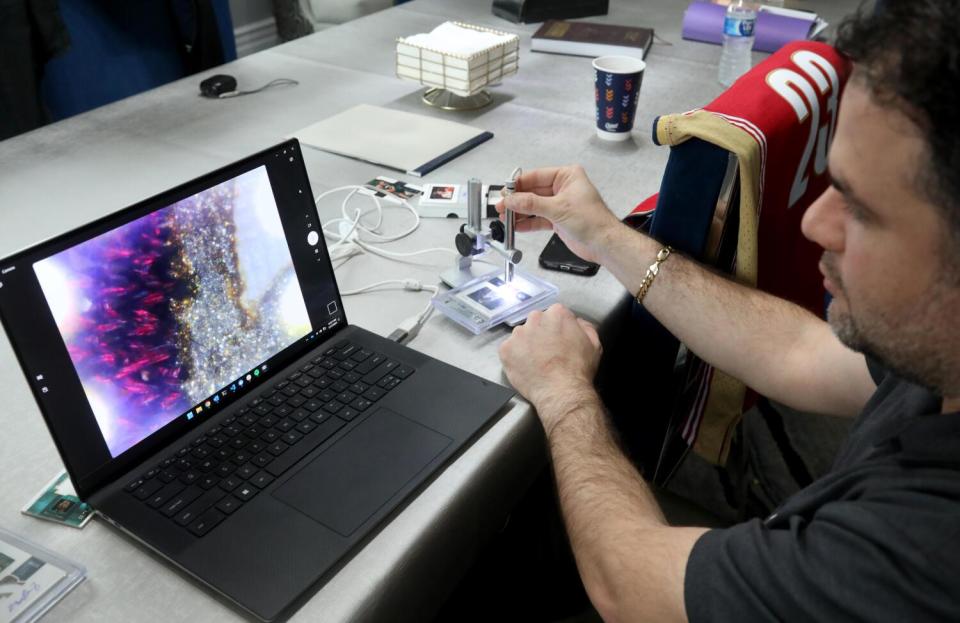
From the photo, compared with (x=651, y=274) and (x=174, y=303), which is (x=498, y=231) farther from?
(x=174, y=303)

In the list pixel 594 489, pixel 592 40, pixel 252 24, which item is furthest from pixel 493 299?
pixel 252 24

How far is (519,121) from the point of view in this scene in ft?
5.22

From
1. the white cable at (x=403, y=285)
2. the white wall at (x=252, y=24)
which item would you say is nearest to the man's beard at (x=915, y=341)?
the white cable at (x=403, y=285)

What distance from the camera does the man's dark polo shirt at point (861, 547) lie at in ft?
1.81

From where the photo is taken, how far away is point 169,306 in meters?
0.77

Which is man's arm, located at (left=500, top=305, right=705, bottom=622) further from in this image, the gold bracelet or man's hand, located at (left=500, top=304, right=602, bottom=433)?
the gold bracelet

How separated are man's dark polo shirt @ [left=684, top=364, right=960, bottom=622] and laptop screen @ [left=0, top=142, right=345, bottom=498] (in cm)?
51

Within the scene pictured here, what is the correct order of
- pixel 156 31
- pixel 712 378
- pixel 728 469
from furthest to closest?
pixel 156 31 → pixel 728 469 → pixel 712 378

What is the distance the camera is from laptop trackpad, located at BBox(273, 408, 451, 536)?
0.72 metres

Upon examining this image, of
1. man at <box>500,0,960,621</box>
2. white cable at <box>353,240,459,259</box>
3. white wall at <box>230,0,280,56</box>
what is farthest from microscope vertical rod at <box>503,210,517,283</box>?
white wall at <box>230,0,280,56</box>

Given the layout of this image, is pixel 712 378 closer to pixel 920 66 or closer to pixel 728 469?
pixel 728 469

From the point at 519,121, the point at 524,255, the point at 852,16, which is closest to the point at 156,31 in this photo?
the point at 519,121

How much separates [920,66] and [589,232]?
58 cm

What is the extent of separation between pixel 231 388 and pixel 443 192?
58 cm
